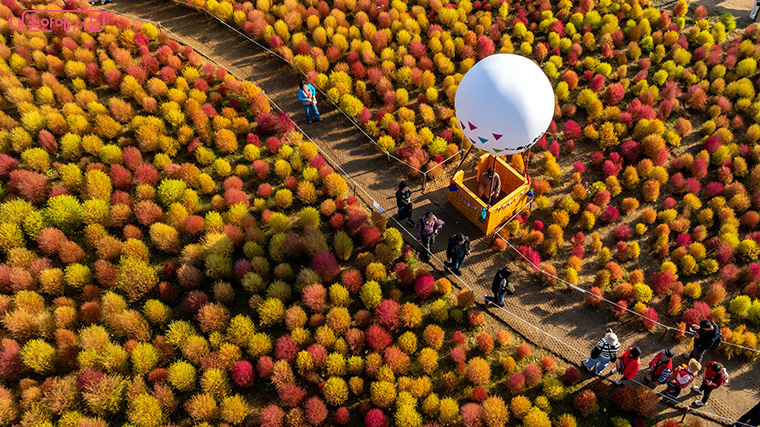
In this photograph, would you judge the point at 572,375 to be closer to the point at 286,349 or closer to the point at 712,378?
the point at 712,378

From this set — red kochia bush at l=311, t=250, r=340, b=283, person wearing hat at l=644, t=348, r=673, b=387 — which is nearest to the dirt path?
person wearing hat at l=644, t=348, r=673, b=387

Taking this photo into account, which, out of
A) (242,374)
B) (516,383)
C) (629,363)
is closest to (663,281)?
(629,363)

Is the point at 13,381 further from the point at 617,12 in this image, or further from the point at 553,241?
the point at 617,12

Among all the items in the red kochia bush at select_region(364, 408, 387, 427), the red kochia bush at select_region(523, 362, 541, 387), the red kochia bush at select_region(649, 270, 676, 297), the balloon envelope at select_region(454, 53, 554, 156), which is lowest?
the red kochia bush at select_region(364, 408, 387, 427)

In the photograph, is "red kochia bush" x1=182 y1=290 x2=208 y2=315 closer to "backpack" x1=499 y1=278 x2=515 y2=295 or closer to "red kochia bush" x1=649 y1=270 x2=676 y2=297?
"backpack" x1=499 y1=278 x2=515 y2=295

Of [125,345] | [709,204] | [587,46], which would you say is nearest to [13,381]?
[125,345]

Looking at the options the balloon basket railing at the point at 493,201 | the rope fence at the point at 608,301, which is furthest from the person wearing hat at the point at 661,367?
the balloon basket railing at the point at 493,201
